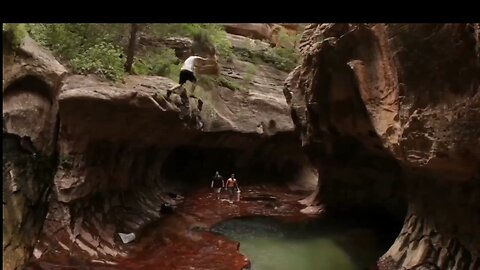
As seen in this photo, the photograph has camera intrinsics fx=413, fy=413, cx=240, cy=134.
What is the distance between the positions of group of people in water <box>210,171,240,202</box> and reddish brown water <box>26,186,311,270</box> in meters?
0.41

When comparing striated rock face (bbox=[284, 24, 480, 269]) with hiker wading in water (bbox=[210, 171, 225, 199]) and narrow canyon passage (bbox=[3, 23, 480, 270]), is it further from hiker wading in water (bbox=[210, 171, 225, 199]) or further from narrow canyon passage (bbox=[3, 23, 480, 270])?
hiker wading in water (bbox=[210, 171, 225, 199])

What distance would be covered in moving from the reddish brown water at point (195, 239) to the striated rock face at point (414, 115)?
4.13 meters

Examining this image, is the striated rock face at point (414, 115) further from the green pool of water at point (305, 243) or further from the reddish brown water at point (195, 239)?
the reddish brown water at point (195, 239)

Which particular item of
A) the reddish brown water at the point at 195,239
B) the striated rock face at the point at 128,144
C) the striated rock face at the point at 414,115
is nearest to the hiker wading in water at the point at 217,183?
the reddish brown water at the point at 195,239

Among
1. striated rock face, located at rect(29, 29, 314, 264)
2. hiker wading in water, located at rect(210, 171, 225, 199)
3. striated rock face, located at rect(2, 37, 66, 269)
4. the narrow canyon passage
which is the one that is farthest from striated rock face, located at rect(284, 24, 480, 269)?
striated rock face, located at rect(2, 37, 66, 269)

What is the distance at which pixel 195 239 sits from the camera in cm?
1266

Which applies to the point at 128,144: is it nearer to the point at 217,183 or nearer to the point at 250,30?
the point at 217,183

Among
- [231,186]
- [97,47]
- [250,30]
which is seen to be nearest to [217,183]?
[231,186]

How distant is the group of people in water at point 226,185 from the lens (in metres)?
19.6

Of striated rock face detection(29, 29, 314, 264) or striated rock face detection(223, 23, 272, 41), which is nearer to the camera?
striated rock face detection(29, 29, 314, 264)

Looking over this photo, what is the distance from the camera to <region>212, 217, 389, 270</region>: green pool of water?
38.5 feet

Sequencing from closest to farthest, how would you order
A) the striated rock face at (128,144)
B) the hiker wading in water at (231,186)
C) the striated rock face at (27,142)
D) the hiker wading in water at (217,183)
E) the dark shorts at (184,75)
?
1. the striated rock face at (27,142)
2. the striated rock face at (128,144)
3. the dark shorts at (184,75)
4. the hiker wading in water at (231,186)
5. the hiker wading in water at (217,183)

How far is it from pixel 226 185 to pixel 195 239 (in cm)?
813
